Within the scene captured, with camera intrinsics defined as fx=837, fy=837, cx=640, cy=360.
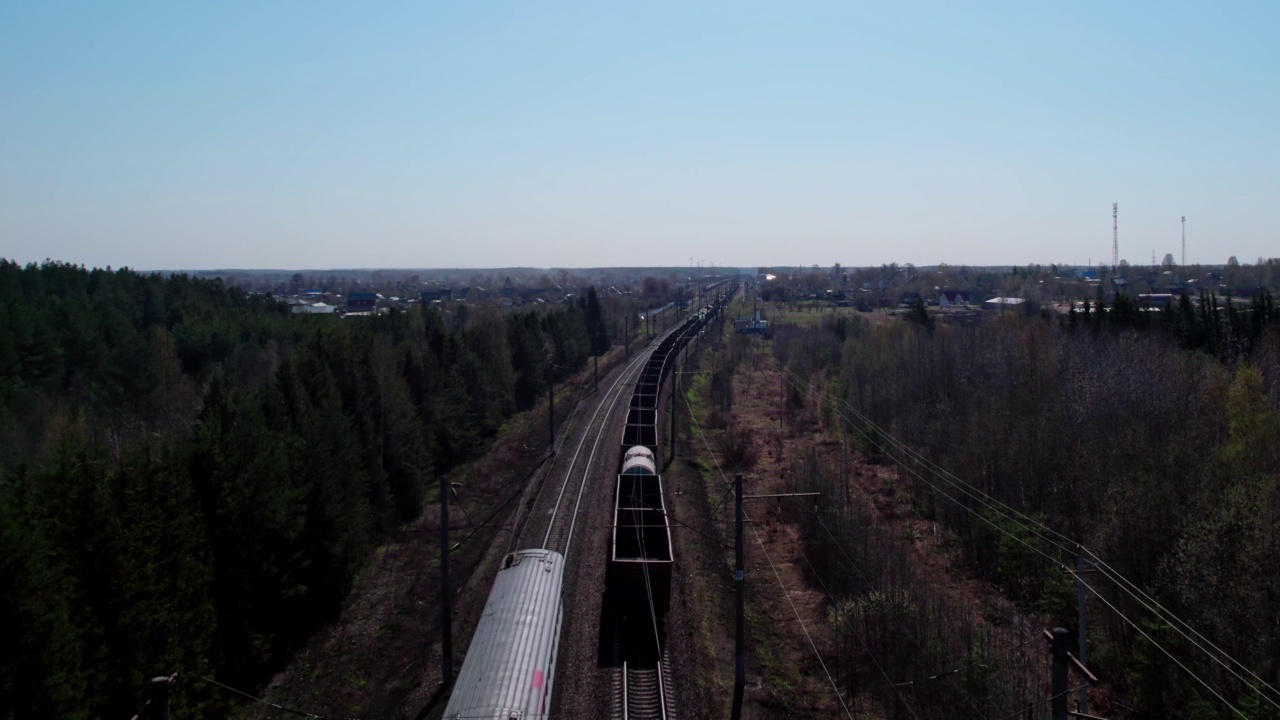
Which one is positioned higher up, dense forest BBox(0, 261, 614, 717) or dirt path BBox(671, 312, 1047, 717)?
dense forest BBox(0, 261, 614, 717)

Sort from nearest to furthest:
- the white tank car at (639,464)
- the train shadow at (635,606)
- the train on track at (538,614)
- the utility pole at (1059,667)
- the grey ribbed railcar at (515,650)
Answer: the utility pole at (1059,667), the grey ribbed railcar at (515,650), the train on track at (538,614), the train shadow at (635,606), the white tank car at (639,464)

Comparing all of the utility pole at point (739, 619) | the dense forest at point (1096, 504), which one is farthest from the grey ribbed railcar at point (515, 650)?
the dense forest at point (1096, 504)

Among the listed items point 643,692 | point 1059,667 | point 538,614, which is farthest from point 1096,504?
point 1059,667

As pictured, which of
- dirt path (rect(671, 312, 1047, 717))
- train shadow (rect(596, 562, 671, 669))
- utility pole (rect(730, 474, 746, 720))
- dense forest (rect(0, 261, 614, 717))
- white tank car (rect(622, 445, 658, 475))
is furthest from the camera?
white tank car (rect(622, 445, 658, 475))

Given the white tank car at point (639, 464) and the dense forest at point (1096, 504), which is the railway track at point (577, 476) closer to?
the white tank car at point (639, 464)

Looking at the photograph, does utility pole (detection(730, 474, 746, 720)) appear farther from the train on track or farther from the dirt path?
the train on track

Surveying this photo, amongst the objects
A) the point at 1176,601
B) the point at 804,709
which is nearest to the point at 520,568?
the point at 804,709

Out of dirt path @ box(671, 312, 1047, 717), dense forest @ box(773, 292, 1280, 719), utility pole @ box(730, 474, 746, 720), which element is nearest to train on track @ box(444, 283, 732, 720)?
dirt path @ box(671, 312, 1047, 717)

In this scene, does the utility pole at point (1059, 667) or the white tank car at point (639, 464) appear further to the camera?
the white tank car at point (639, 464)
